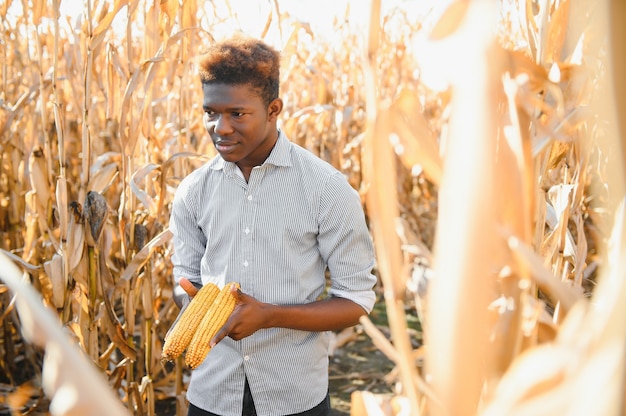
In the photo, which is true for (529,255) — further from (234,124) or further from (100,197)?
(100,197)

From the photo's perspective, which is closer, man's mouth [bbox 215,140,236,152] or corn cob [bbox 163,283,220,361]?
corn cob [bbox 163,283,220,361]

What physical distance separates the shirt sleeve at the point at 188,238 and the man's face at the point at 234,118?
25 centimetres

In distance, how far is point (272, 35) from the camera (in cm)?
269

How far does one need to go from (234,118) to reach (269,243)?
333mm

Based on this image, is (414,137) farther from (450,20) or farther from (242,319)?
(242,319)

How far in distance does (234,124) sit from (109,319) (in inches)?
34.6

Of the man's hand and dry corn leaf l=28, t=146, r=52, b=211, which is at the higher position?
dry corn leaf l=28, t=146, r=52, b=211

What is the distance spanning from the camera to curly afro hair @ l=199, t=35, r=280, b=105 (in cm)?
142

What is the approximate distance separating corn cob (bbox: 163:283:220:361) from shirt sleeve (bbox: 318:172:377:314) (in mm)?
332

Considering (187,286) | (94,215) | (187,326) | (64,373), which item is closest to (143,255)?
(94,215)

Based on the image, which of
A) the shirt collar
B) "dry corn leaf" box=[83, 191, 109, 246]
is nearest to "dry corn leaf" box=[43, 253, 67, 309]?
"dry corn leaf" box=[83, 191, 109, 246]

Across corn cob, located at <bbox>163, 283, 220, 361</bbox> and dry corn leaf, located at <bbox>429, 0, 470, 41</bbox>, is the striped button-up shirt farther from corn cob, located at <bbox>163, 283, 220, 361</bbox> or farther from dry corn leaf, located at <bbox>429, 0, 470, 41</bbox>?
dry corn leaf, located at <bbox>429, 0, 470, 41</bbox>

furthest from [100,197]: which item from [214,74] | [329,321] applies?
[329,321]

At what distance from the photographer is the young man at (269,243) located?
1425 mm
